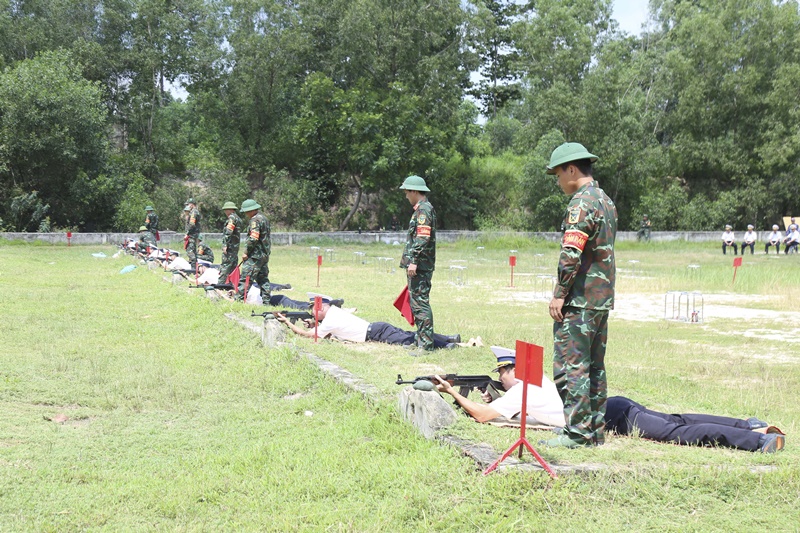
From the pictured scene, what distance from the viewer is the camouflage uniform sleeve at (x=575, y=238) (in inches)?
181

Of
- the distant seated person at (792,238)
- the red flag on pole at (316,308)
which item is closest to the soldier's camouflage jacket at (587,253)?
the red flag on pole at (316,308)

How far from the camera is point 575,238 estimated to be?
4598mm

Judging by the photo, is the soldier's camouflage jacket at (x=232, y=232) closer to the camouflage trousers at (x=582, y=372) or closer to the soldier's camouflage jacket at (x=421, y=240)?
the soldier's camouflage jacket at (x=421, y=240)

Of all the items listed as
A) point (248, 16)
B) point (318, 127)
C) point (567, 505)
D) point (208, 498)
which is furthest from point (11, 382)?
point (248, 16)

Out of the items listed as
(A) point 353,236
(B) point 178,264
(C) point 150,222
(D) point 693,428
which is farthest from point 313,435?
(A) point 353,236

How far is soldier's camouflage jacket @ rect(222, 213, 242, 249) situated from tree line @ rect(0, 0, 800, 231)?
68.6 feet

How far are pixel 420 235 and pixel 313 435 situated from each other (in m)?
3.87

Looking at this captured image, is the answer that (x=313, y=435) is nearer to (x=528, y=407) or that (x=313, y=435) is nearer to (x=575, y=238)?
(x=528, y=407)

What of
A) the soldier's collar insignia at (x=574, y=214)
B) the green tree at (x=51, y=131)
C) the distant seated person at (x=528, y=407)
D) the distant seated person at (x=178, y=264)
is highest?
the green tree at (x=51, y=131)

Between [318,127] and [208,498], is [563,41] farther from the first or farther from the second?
[208,498]

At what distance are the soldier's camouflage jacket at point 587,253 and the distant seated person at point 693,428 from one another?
2.80 ft

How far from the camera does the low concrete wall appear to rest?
29.5 metres

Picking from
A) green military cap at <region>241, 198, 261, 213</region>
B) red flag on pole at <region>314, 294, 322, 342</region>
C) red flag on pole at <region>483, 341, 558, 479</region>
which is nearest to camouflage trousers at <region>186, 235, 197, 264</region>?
green military cap at <region>241, 198, 261, 213</region>

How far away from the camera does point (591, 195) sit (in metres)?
4.65
